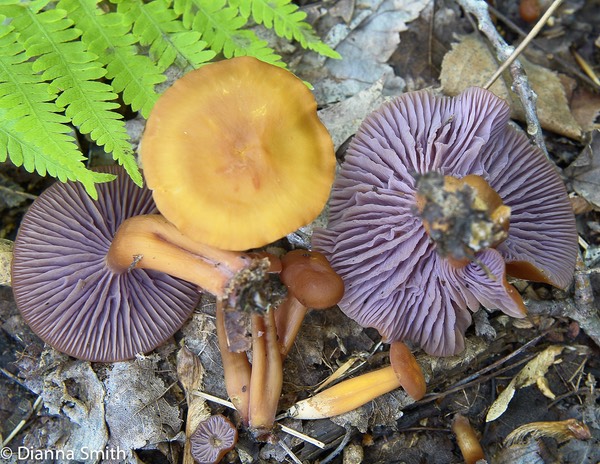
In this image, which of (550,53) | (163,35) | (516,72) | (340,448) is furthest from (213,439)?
(550,53)

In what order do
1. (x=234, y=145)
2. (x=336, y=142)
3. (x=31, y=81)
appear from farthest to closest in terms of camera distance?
(x=336, y=142) < (x=31, y=81) < (x=234, y=145)

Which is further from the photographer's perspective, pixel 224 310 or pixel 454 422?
pixel 454 422

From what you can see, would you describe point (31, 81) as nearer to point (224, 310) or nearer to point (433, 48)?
point (224, 310)

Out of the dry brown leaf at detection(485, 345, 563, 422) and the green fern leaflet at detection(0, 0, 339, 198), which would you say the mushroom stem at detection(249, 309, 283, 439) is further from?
the dry brown leaf at detection(485, 345, 563, 422)

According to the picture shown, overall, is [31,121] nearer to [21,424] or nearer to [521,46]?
[21,424]

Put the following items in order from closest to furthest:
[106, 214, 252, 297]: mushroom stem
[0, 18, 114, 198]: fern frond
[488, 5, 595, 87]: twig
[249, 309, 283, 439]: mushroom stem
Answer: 1. [106, 214, 252, 297]: mushroom stem
2. [0, 18, 114, 198]: fern frond
3. [249, 309, 283, 439]: mushroom stem
4. [488, 5, 595, 87]: twig

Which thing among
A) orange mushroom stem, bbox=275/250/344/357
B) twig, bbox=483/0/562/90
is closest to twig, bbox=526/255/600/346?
twig, bbox=483/0/562/90

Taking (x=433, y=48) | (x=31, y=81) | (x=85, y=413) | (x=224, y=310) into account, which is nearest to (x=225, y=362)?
(x=224, y=310)
